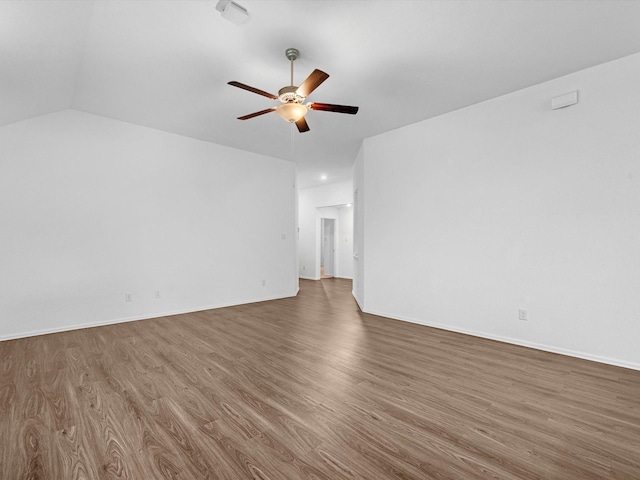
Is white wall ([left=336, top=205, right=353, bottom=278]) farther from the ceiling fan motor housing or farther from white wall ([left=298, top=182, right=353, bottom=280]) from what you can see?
the ceiling fan motor housing

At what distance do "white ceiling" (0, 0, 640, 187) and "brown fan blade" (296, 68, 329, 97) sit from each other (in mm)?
458

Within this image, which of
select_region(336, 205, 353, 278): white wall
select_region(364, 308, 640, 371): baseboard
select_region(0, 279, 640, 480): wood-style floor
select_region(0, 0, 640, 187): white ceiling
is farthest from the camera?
select_region(336, 205, 353, 278): white wall

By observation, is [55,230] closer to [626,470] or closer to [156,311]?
[156,311]

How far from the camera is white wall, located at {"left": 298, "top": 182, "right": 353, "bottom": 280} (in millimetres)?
8867

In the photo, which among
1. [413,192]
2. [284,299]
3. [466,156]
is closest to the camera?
[466,156]

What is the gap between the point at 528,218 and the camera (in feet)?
11.2

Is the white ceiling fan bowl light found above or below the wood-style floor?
above

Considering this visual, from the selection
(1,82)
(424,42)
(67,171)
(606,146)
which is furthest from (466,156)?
(67,171)

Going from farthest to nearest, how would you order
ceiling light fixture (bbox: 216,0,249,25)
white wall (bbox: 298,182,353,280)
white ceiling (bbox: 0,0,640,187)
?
white wall (bbox: 298,182,353,280) < white ceiling (bbox: 0,0,640,187) < ceiling light fixture (bbox: 216,0,249,25)

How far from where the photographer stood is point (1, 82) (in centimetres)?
281

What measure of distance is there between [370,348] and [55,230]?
439 cm

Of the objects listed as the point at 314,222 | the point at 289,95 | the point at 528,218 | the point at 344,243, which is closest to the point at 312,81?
the point at 289,95

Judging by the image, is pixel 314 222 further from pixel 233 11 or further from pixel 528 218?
pixel 233 11

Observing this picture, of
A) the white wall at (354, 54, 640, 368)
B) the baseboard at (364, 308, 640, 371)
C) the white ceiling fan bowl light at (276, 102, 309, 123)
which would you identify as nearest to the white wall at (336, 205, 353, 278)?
the white wall at (354, 54, 640, 368)
